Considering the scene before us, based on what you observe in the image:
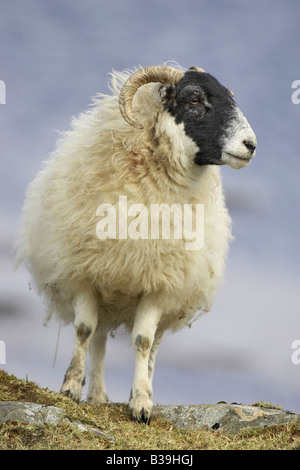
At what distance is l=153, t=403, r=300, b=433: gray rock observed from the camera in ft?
35.4

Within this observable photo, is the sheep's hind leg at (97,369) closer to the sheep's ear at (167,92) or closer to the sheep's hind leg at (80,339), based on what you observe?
the sheep's hind leg at (80,339)

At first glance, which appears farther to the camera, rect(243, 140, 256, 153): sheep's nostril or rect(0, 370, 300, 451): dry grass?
rect(243, 140, 256, 153): sheep's nostril

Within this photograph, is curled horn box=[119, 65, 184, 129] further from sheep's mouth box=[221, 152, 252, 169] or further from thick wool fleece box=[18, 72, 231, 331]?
sheep's mouth box=[221, 152, 252, 169]

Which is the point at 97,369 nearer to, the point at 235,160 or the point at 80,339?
the point at 80,339

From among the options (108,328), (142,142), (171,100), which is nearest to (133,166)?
(142,142)

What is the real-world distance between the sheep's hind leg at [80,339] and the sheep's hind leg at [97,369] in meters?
1.56

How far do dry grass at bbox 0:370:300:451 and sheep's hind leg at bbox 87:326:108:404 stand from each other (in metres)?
1.51

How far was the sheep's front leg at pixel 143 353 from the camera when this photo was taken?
34.1ft

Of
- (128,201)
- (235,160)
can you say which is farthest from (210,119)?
(128,201)

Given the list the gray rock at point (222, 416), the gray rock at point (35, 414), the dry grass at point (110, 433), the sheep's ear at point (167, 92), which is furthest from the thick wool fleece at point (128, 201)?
the gray rock at point (35, 414)

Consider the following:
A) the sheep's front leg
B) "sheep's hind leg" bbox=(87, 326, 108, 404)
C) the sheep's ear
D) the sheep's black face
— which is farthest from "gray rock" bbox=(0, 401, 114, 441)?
the sheep's ear

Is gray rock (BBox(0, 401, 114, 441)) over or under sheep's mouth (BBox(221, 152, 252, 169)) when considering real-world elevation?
under

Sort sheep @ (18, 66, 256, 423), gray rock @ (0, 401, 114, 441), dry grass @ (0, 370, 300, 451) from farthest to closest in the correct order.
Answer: sheep @ (18, 66, 256, 423) < gray rock @ (0, 401, 114, 441) < dry grass @ (0, 370, 300, 451)

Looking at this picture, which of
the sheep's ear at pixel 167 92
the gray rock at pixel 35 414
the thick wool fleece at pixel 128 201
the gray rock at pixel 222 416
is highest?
the sheep's ear at pixel 167 92
